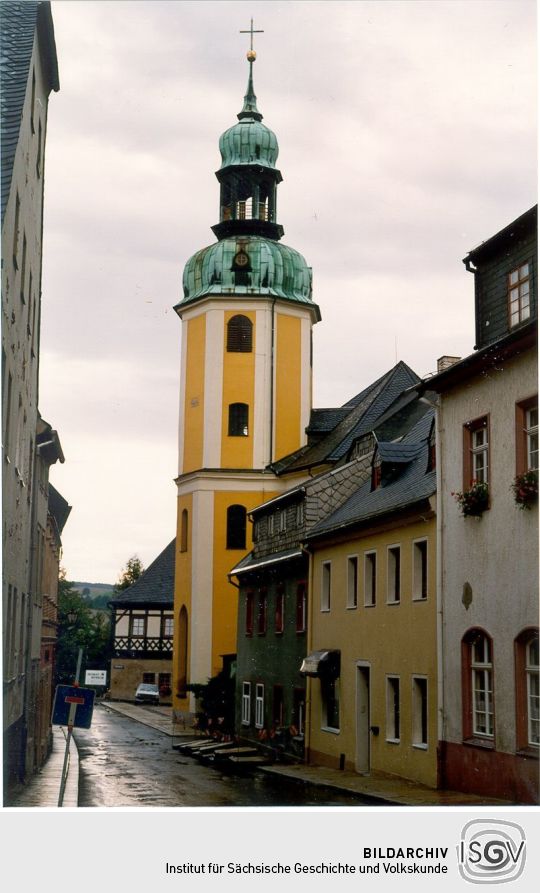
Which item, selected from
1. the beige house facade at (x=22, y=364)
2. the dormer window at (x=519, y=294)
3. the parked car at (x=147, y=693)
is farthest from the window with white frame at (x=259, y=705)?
the parked car at (x=147, y=693)

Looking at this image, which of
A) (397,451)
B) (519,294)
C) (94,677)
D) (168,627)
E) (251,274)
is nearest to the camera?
(94,677)

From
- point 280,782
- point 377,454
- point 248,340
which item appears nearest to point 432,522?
point 280,782

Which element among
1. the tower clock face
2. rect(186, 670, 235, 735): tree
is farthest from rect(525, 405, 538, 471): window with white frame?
the tower clock face

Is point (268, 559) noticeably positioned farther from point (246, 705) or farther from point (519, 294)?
point (519, 294)

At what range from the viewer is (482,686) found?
14617 mm

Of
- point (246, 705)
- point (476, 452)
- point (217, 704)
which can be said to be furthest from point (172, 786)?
point (217, 704)

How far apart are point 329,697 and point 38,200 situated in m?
10.3

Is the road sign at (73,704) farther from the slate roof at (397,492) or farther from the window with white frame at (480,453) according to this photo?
the slate roof at (397,492)

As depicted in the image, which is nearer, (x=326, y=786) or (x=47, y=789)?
(x=47, y=789)

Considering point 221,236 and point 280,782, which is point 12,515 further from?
point 221,236

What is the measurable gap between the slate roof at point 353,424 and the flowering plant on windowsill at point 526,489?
20.0 metres
